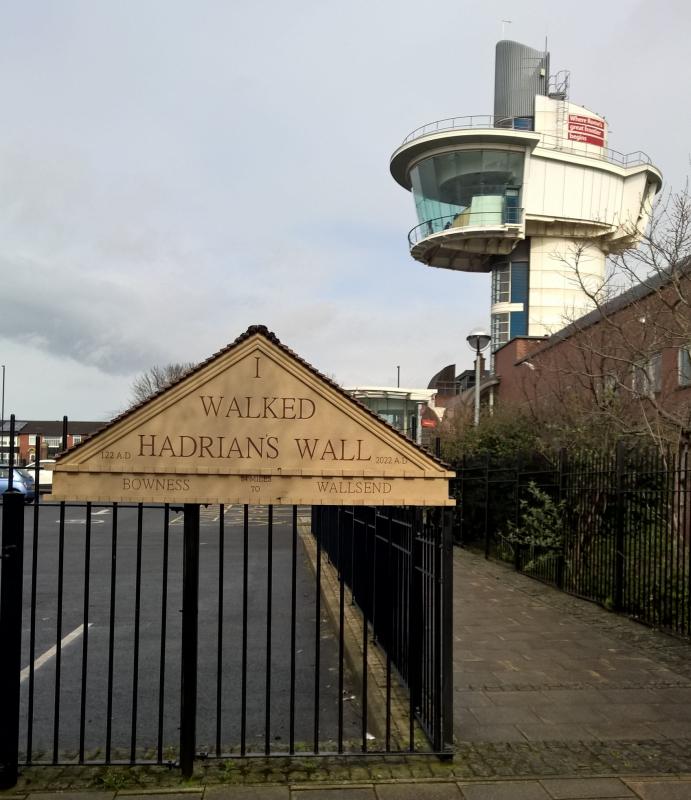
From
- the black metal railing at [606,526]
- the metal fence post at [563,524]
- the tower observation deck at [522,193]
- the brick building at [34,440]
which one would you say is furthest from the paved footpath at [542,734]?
the tower observation deck at [522,193]

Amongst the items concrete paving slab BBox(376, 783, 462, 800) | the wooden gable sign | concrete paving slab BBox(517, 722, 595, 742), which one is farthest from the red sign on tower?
concrete paving slab BBox(376, 783, 462, 800)

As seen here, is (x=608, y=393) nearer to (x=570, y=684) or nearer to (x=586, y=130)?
(x=570, y=684)

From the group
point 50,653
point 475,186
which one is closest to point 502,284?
point 475,186

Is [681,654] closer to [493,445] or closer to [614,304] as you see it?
[493,445]

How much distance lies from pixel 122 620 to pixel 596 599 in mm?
6048

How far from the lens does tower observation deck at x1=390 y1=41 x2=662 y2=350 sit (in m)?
46.7

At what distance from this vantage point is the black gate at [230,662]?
4332 mm

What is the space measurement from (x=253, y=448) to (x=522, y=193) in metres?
46.7

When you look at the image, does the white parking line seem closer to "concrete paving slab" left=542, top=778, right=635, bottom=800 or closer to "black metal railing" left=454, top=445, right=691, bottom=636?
"concrete paving slab" left=542, top=778, right=635, bottom=800

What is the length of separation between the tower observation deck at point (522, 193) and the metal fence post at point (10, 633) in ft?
140

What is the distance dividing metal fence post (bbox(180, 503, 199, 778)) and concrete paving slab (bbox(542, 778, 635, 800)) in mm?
2021

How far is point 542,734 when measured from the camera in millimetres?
5055

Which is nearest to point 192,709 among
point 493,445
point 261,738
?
point 261,738

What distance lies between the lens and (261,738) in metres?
5.26
